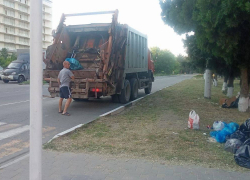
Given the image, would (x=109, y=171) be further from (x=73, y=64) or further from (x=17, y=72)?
(x=17, y=72)

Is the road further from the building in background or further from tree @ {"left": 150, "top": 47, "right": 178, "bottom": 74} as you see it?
tree @ {"left": 150, "top": 47, "right": 178, "bottom": 74}

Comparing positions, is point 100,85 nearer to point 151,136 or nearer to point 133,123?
point 133,123

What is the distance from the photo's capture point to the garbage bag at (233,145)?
5513 mm

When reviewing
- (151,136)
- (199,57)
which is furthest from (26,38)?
(151,136)

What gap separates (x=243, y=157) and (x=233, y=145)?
0.70 m

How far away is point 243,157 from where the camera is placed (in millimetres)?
4875

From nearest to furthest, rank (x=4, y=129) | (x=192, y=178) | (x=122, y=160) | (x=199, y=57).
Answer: (x=192, y=178), (x=122, y=160), (x=4, y=129), (x=199, y=57)

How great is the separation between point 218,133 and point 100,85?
194 inches

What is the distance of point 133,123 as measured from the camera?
820 cm

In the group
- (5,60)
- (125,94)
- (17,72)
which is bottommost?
(125,94)

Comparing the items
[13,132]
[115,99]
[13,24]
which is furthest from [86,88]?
[13,24]

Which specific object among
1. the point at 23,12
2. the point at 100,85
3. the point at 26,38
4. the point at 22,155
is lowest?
the point at 22,155

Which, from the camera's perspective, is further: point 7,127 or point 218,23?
point 218,23

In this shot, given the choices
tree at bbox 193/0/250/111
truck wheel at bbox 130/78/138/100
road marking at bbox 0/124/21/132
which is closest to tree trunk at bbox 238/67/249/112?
tree at bbox 193/0/250/111
